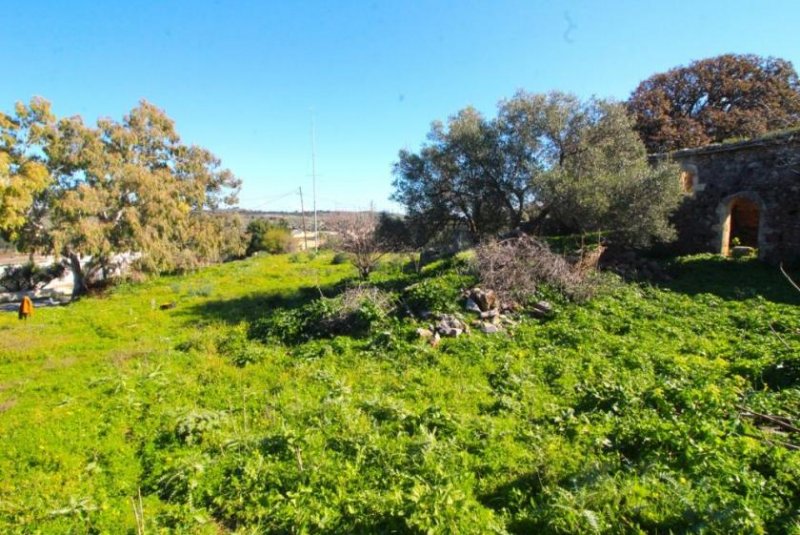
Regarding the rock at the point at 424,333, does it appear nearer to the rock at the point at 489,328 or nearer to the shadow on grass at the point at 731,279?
the rock at the point at 489,328

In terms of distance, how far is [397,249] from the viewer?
14.6 metres

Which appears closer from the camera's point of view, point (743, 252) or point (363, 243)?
point (743, 252)

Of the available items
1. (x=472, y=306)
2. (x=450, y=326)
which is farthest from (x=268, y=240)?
(x=450, y=326)

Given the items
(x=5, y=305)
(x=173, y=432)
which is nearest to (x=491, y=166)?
(x=173, y=432)

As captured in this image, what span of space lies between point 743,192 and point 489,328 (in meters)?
10.0

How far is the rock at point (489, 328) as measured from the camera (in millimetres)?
7961

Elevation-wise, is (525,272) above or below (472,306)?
above

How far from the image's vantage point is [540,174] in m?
11.4

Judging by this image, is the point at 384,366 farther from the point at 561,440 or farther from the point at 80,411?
the point at 80,411

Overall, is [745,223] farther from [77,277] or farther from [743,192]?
[77,277]

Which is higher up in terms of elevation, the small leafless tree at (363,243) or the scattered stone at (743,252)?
the small leafless tree at (363,243)

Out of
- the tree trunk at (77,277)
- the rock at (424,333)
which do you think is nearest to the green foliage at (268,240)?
the tree trunk at (77,277)

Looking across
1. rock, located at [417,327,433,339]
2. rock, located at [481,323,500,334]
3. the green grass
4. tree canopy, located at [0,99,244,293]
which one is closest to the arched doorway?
the green grass

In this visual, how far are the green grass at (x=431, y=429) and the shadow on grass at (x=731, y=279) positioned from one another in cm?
24
